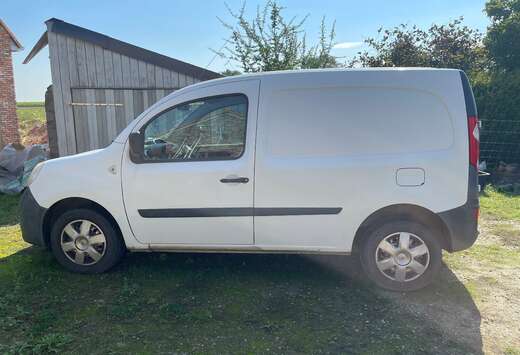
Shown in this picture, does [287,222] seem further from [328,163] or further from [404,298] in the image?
[404,298]

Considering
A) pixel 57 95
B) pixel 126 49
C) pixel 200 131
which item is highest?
pixel 126 49

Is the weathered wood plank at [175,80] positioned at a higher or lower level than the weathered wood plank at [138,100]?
higher

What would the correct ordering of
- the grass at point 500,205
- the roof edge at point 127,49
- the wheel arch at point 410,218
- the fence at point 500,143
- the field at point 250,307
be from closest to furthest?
the field at point 250,307 → the wheel arch at point 410,218 → the grass at point 500,205 → the roof edge at point 127,49 → the fence at point 500,143

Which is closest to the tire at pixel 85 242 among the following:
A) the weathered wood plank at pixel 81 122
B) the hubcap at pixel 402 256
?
the hubcap at pixel 402 256

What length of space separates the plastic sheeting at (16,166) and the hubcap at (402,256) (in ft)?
23.1

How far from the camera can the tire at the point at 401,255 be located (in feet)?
12.3

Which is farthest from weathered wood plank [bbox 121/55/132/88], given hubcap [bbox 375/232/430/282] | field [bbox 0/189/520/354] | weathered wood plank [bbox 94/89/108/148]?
hubcap [bbox 375/232/430/282]

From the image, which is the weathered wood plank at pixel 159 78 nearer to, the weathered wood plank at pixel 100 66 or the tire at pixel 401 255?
the weathered wood plank at pixel 100 66

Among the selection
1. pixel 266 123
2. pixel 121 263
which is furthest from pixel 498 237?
pixel 121 263

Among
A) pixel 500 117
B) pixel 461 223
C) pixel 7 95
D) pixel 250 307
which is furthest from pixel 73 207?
pixel 7 95

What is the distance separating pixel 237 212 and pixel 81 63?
5871 millimetres

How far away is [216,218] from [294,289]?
39.3 inches

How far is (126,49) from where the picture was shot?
8047 mm

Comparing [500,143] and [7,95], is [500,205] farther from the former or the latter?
[7,95]
